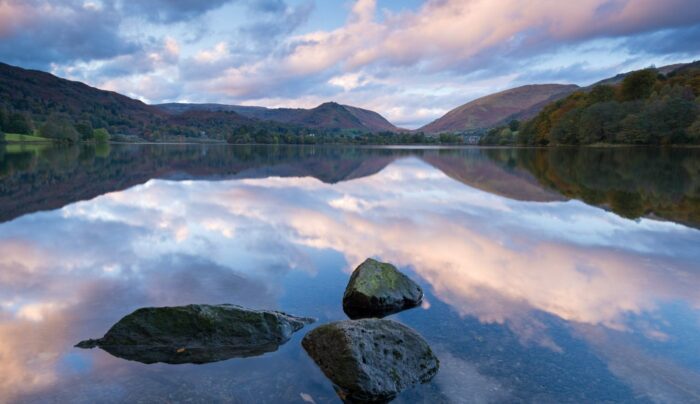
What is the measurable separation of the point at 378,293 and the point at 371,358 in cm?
283

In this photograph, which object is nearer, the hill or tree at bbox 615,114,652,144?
the hill

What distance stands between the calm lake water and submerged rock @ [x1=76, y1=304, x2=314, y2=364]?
311 mm

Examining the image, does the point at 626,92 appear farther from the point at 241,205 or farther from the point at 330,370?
the point at 330,370

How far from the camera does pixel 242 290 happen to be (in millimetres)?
11109

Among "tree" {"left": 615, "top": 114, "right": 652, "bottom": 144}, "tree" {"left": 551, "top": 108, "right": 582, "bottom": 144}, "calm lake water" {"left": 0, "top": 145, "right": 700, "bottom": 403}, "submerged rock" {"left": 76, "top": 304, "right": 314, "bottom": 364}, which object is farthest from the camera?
"tree" {"left": 551, "top": 108, "right": 582, "bottom": 144}

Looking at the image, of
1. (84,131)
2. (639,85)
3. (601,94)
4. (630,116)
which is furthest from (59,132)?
(639,85)

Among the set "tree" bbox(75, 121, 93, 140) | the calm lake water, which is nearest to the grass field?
"tree" bbox(75, 121, 93, 140)

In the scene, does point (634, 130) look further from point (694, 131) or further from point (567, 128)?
point (567, 128)

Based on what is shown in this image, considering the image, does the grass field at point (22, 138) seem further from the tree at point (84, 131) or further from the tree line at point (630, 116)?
the tree line at point (630, 116)

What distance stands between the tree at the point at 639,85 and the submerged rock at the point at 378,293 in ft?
485

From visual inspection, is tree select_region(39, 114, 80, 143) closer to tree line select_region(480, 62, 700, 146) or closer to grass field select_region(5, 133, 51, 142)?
grass field select_region(5, 133, 51, 142)

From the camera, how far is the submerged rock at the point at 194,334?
7918mm

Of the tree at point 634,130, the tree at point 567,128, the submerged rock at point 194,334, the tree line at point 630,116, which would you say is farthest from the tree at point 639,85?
the submerged rock at point 194,334

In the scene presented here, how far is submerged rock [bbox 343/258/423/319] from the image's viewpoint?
9734 millimetres
